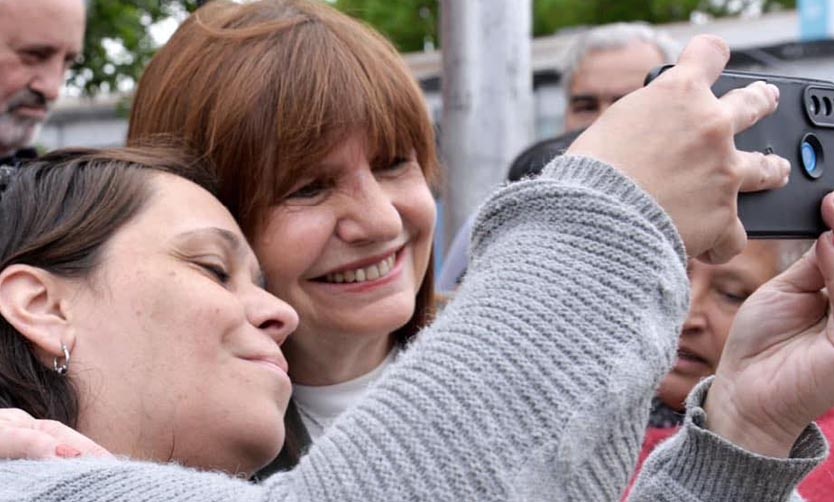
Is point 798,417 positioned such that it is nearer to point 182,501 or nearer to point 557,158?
point 557,158

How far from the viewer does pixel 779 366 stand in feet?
5.02

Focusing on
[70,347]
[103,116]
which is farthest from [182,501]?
[103,116]

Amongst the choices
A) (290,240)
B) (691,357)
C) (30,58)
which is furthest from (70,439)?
(30,58)

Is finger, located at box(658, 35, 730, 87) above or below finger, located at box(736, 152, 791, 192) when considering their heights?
above

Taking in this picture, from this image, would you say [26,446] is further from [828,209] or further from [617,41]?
[617,41]

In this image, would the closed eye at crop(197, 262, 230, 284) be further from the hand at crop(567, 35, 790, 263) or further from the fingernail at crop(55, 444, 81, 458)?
the hand at crop(567, 35, 790, 263)

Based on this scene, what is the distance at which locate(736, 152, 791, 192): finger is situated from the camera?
116 centimetres

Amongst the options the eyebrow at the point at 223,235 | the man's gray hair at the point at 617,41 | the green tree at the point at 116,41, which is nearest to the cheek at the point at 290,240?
the eyebrow at the point at 223,235

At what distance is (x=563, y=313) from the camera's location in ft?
3.59

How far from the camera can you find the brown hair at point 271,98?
201 centimetres

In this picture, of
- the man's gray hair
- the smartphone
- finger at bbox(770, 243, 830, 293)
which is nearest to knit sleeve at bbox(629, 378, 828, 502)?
finger at bbox(770, 243, 830, 293)

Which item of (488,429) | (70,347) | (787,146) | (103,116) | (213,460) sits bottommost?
(103,116)

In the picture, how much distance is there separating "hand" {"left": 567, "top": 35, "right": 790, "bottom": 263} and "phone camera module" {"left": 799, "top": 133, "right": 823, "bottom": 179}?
209 millimetres

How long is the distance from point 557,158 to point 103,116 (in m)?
12.2
